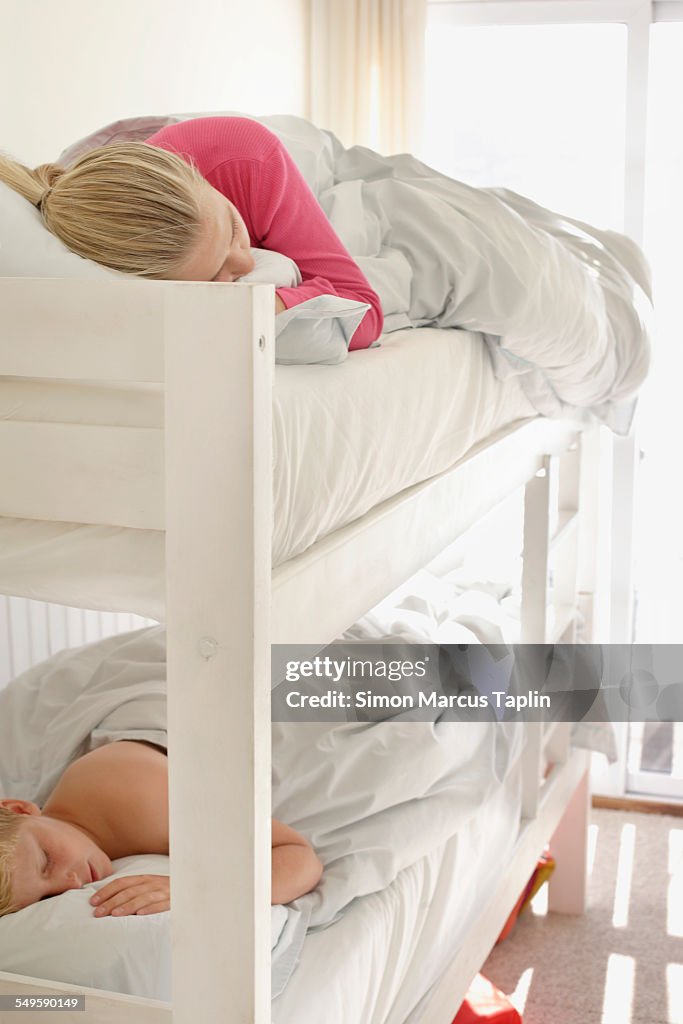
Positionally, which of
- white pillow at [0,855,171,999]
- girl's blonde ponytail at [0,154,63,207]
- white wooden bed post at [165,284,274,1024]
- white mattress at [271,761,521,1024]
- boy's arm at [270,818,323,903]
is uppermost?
girl's blonde ponytail at [0,154,63,207]

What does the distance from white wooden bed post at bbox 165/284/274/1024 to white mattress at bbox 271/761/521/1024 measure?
267 mm

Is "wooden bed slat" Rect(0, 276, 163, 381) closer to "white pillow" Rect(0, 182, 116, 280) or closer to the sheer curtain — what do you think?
"white pillow" Rect(0, 182, 116, 280)

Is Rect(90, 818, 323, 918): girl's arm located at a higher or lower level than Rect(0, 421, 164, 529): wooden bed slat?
lower

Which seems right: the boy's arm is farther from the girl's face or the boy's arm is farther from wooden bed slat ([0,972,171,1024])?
the girl's face

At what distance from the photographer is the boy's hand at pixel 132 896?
0.94m

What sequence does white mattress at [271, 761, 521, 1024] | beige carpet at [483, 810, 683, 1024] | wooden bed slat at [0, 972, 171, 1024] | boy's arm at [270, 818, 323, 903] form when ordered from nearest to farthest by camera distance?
wooden bed slat at [0, 972, 171, 1024] → white mattress at [271, 761, 521, 1024] → boy's arm at [270, 818, 323, 903] → beige carpet at [483, 810, 683, 1024]

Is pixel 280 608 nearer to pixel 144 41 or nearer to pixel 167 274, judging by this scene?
pixel 167 274

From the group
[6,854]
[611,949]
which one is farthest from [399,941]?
[611,949]

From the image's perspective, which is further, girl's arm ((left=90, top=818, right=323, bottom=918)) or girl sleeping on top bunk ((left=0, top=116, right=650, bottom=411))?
girl's arm ((left=90, top=818, right=323, bottom=918))

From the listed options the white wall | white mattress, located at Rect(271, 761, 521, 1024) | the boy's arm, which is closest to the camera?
white mattress, located at Rect(271, 761, 521, 1024)

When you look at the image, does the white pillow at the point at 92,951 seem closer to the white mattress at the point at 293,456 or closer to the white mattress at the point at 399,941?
the white mattress at the point at 399,941

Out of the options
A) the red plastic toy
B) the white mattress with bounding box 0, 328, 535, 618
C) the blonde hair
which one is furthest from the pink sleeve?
the red plastic toy

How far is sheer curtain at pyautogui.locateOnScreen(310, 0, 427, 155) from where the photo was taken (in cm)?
274

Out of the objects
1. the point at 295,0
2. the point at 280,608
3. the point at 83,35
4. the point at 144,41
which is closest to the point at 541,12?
the point at 295,0
